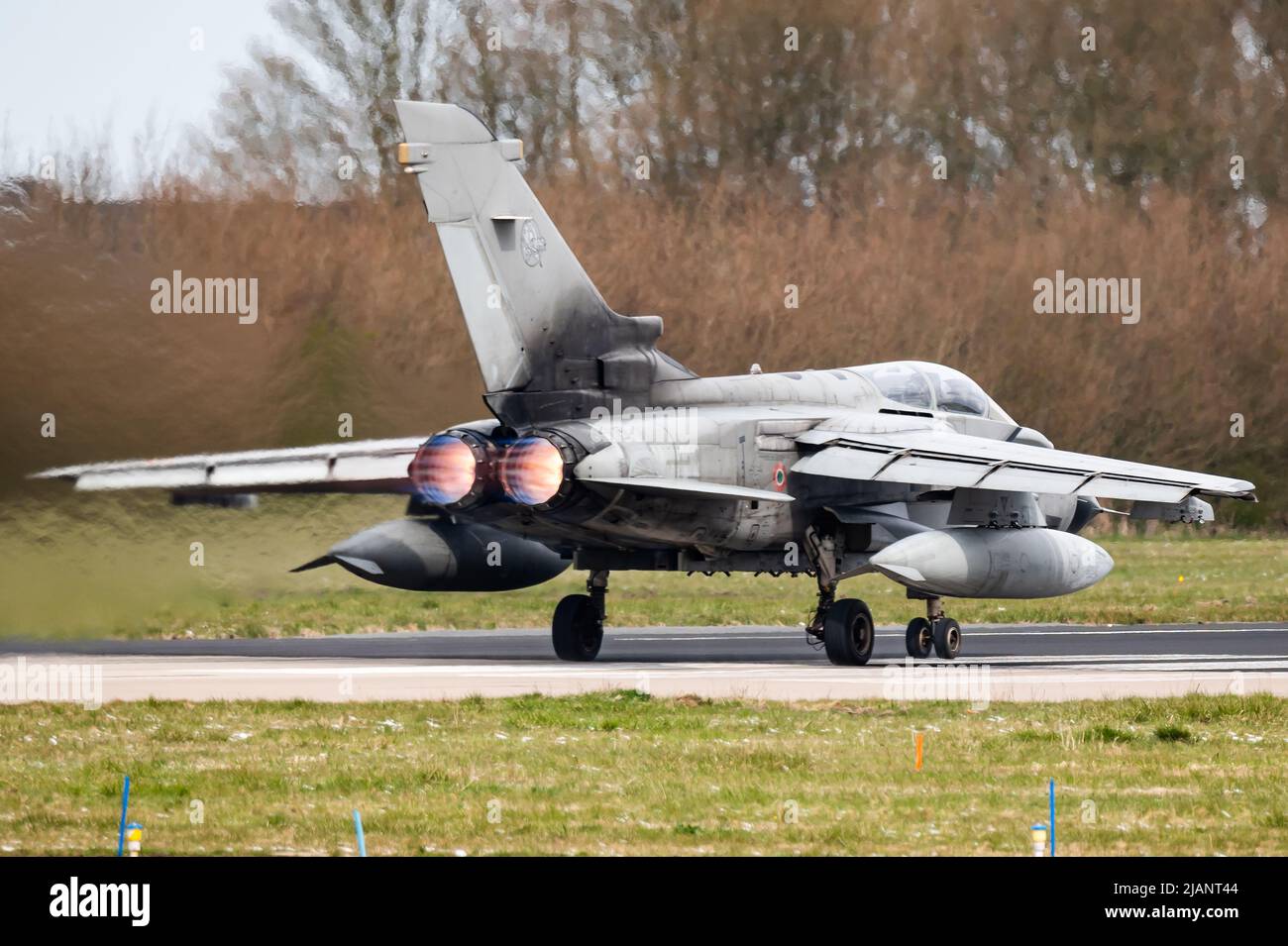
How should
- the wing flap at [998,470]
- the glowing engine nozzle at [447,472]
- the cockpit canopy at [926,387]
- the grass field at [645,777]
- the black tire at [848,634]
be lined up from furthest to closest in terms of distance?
the cockpit canopy at [926,387]
the black tire at [848,634]
the wing flap at [998,470]
the glowing engine nozzle at [447,472]
the grass field at [645,777]

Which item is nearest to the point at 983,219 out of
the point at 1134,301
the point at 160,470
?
the point at 1134,301

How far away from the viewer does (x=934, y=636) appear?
2286cm

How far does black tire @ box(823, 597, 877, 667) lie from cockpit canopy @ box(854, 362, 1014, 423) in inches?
125

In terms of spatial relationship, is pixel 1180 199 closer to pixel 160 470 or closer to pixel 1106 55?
pixel 1106 55

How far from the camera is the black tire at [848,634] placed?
22.0 metres

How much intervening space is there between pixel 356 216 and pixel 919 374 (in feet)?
47.5

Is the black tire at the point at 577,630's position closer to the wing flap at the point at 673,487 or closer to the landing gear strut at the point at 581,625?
the landing gear strut at the point at 581,625

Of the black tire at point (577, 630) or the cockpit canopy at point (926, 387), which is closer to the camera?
the black tire at point (577, 630)

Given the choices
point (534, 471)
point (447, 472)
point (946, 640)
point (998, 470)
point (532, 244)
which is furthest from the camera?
point (946, 640)

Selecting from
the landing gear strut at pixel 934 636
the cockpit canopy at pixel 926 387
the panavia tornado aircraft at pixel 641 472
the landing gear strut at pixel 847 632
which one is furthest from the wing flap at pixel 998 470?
the landing gear strut at pixel 934 636

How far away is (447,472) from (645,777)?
7.97 metres

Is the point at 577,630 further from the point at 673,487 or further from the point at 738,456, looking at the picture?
the point at 673,487

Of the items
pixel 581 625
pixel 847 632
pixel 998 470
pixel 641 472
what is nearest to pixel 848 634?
pixel 847 632

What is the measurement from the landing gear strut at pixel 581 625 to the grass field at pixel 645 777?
5.54 m
